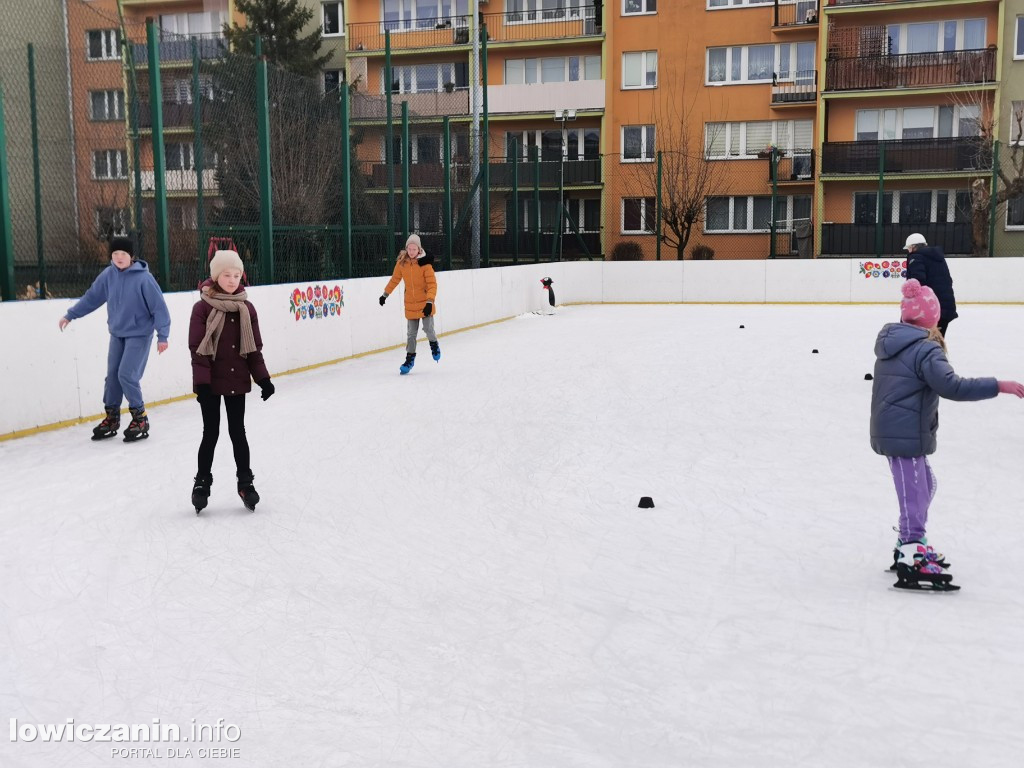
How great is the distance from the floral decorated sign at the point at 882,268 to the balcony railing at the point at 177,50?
17.5m

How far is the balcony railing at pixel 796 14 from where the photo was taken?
36406 millimetres

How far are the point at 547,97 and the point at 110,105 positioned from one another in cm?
2876

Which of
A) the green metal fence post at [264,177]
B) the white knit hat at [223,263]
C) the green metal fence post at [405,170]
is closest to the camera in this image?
the white knit hat at [223,263]

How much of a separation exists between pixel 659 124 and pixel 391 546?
35035 millimetres

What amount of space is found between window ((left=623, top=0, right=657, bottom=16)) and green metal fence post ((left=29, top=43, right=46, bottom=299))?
2895cm

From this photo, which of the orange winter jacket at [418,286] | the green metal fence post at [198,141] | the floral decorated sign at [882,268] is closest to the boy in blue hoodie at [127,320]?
the green metal fence post at [198,141]

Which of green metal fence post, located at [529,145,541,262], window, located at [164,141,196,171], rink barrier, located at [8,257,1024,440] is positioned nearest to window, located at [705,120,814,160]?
rink barrier, located at [8,257,1024,440]

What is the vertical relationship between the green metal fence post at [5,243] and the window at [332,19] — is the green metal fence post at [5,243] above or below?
below

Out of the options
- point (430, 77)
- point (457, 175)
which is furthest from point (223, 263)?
point (430, 77)

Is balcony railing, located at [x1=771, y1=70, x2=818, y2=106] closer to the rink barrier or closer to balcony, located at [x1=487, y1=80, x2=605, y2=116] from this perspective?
balcony, located at [x1=487, y1=80, x2=605, y2=116]

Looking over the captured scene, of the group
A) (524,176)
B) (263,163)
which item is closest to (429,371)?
(263,163)

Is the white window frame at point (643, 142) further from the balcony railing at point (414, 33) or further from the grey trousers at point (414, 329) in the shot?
the grey trousers at point (414, 329)

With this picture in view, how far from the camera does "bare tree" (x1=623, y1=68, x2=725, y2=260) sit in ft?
107

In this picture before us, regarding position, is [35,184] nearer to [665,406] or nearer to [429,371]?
[429,371]
